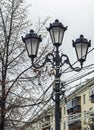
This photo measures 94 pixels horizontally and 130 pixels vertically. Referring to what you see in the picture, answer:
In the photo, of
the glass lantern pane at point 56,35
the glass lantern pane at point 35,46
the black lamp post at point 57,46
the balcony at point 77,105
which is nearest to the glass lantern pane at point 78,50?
Result: the black lamp post at point 57,46

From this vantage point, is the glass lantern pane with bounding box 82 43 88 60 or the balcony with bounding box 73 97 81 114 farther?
the balcony with bounding box 73 97 81 114

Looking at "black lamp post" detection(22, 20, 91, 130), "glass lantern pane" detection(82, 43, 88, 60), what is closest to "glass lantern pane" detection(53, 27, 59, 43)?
"black lamp post" detection(22, 20, 91, 130)

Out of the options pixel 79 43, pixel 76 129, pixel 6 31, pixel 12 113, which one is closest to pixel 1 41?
pixel 6 31

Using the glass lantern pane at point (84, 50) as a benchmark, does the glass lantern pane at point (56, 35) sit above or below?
above

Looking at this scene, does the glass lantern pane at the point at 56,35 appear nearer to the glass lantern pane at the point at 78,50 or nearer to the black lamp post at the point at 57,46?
the black lamp post at the point at 57,46

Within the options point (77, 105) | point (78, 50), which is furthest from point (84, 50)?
point (77, 105)

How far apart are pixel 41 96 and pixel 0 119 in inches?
54.7

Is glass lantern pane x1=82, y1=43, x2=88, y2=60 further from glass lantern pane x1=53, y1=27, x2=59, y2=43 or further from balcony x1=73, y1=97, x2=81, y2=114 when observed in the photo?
balcony x1=73, y1=97, x2=81, y2=114

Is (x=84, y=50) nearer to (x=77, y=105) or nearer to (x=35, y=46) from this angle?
(x=35, y=46)

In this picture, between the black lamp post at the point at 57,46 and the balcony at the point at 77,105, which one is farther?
the balcony at the point at 77,105

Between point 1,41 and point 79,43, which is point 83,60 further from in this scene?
point 1,41

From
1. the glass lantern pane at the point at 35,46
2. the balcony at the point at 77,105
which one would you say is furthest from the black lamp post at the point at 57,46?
the balcony at the point at 77,105

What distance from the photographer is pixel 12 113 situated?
44.7 feet

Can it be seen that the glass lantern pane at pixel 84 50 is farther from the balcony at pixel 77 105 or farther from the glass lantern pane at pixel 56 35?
the balcony at pixel 77 105
